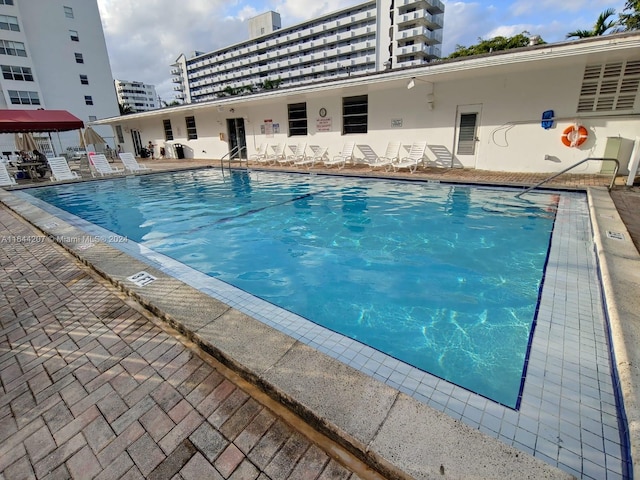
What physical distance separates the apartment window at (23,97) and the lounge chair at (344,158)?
98.3 ft

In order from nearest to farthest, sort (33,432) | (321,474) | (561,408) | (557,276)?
(321,474)
(33,432)
(561,408)
(557,276)

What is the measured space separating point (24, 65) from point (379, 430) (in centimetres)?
3854

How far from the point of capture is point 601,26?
1581 cm

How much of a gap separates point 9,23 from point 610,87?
3943cm

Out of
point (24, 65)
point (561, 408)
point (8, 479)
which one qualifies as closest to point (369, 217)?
point (561, 408)

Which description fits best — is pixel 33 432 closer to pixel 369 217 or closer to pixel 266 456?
pixel 266 456

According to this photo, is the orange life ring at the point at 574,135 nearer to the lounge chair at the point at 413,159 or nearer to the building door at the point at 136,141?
the lounge chair at the point at 413,159

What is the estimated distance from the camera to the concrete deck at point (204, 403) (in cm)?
142

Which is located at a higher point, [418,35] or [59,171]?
[418,35]

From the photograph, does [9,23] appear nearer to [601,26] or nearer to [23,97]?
[23,97]

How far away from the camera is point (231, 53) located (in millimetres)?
67625

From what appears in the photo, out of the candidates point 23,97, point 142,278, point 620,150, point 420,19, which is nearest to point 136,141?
point 23,97

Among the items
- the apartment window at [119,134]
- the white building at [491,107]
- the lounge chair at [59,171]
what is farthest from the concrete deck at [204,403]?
the apartment window at [119,134]

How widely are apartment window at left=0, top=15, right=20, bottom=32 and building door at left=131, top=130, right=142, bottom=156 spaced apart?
51.8 ft
